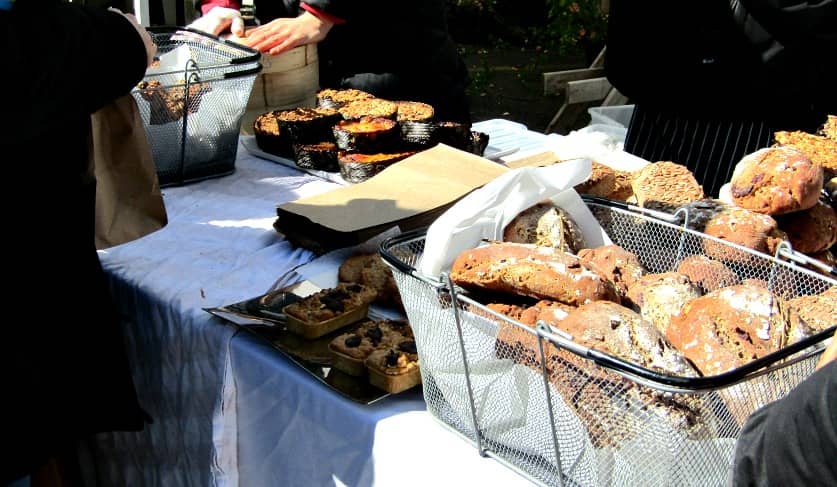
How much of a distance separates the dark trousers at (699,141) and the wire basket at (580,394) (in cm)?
106

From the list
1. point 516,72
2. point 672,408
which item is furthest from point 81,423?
point 516,72

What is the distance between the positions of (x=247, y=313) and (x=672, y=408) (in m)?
0.78

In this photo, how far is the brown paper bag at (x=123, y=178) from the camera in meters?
1.42

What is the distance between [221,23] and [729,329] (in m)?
1.95

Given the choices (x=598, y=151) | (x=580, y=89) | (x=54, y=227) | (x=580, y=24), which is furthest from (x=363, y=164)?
(x=580, y=24)

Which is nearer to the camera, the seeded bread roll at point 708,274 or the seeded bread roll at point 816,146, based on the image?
the seeded bread roll at point 708,274

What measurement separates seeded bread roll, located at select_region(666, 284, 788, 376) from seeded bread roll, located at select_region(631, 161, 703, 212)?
0.46 m

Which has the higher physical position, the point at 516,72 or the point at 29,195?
the point at 29,195

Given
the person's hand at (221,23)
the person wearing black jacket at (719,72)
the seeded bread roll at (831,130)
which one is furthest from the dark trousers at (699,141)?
the person's hand at (221,23)

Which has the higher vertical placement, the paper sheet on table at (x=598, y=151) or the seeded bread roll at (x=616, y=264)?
the seeded bread roll at (x=616, y=264)

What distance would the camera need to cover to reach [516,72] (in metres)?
7.37

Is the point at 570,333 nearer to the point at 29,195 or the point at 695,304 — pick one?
the point at 695,304

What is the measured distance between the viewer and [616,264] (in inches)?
45.1

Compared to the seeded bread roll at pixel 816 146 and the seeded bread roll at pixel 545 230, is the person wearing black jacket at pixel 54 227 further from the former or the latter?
the seeded bread roll at pixel 816 146
